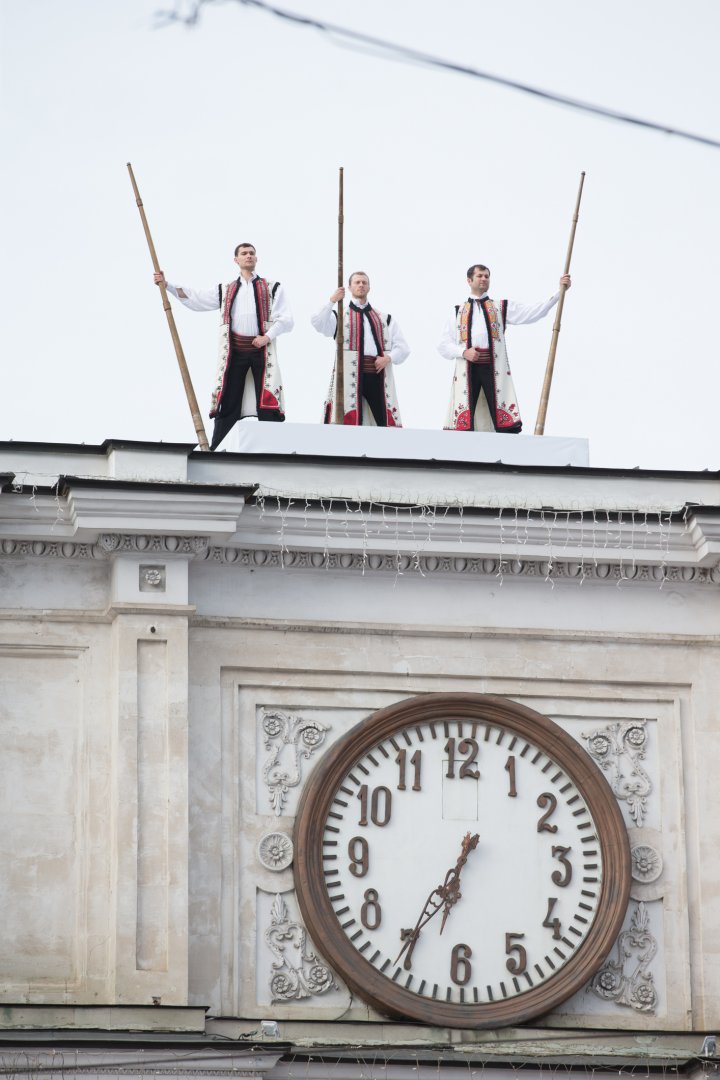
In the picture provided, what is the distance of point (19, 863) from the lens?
9188mm

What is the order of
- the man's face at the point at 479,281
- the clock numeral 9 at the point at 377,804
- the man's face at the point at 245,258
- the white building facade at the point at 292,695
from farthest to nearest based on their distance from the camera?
the man's face at the point at 479,281 → the man's face at the point at 245,258 → the clock numeral 9 at the point at 377,804 → the white building facade at the point at 292,695

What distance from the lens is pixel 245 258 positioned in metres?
11.5

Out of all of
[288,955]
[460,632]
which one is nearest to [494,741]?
[460,632]

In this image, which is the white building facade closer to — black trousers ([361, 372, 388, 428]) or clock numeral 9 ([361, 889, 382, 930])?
clock numeral 9 ([361, 889, 382, 930])

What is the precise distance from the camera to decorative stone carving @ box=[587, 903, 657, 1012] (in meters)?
9.47

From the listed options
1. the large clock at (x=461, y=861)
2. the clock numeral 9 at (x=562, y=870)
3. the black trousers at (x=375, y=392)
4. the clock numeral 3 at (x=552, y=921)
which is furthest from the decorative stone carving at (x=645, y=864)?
the black trousers at (x=375, y=392)

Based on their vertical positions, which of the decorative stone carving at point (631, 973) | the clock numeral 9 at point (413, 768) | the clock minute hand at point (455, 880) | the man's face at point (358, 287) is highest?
the man's face at point (358, 287)

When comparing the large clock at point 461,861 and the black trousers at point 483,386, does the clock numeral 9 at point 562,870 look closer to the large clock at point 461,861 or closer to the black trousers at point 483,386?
the large clock at point 461,861

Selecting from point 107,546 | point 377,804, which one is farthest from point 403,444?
point 377,804

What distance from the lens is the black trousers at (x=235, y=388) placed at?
11.4 meters

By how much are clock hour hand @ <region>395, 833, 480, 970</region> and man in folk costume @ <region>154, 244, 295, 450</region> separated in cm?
288

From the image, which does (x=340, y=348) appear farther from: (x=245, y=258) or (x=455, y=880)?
(x=455, y=880)

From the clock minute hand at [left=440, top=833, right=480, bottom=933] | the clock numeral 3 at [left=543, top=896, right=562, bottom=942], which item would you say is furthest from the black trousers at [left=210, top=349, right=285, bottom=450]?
the clock numeral 3 at [left=543, top=896, right=562, bottom=942]

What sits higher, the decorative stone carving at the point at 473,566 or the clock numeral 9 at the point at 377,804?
the decorative stone carving at the point at 473,566
